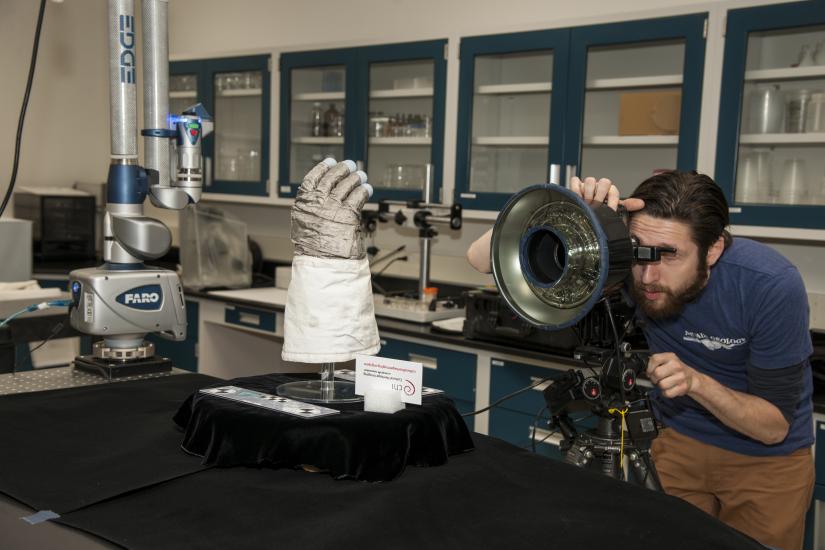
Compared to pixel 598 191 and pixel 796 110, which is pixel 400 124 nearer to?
pixel 796 110

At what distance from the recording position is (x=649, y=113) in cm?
287

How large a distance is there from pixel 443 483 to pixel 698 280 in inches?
30.4

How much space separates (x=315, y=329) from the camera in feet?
4.32

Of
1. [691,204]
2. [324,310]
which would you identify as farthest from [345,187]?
[691,204]

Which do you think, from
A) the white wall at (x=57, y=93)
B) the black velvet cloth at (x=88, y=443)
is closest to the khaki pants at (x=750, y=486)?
the black velvet cloth at (x=88, y=443)

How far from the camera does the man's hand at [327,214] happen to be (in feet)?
4.27

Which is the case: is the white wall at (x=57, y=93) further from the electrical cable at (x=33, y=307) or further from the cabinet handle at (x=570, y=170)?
the cabinet handle at (x=570, y=170)

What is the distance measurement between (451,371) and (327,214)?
173 centimetres

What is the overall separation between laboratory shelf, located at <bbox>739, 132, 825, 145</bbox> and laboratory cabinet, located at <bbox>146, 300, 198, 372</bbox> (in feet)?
8.66

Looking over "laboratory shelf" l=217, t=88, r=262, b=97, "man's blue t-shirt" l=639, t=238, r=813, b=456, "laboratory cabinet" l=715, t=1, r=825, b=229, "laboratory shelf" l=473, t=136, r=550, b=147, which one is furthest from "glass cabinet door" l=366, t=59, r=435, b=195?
"man's blue t-shirt" l=639, t=238, r=813, b=456

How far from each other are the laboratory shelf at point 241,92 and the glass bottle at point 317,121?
372 mm

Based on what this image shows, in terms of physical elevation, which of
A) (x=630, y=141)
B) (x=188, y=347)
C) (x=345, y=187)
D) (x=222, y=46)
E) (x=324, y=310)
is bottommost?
(x=188, y=347)


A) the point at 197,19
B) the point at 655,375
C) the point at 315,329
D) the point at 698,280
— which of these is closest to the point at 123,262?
the point at 315,329

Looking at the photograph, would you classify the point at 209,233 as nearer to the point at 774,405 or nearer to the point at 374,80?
the point at 374,80
